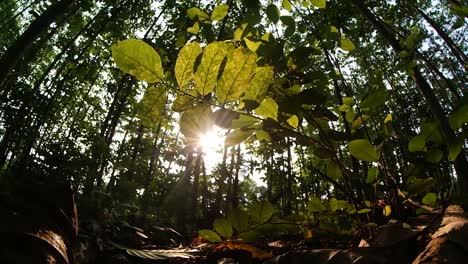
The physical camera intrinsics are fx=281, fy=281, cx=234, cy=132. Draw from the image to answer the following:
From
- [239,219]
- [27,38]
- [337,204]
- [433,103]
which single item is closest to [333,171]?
[337,204]

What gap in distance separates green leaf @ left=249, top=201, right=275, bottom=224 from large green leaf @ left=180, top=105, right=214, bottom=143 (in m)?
0.23

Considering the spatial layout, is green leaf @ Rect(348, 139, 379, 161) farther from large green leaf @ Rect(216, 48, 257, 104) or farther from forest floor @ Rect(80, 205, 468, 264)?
large green leaf @ Rect(216, 48, 257, 104)

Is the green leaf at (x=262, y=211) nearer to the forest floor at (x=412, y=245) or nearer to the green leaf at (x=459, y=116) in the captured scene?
the forest floor at (x=412, y=245)

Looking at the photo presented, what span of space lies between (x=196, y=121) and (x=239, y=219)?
274mm

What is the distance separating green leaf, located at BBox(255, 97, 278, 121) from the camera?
0.62m

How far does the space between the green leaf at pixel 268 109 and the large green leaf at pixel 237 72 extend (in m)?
0.11

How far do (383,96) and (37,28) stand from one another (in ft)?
13.6

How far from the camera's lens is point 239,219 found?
69 cm

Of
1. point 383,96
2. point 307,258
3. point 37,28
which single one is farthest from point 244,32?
point 37,28

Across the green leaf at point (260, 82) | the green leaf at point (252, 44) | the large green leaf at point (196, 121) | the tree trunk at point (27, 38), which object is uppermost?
the tree trunk at point (27, 38)

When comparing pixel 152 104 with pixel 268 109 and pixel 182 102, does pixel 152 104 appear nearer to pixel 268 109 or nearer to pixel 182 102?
pixel 182 102

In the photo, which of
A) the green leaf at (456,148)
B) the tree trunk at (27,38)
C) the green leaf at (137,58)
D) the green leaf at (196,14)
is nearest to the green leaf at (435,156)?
the green leaf at (456,148)

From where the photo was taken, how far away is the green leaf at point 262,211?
67 centimetres

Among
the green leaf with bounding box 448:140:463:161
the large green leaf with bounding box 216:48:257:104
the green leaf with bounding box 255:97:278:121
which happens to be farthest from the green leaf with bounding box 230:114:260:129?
the green leaf with bounding box 448:140:463:161
